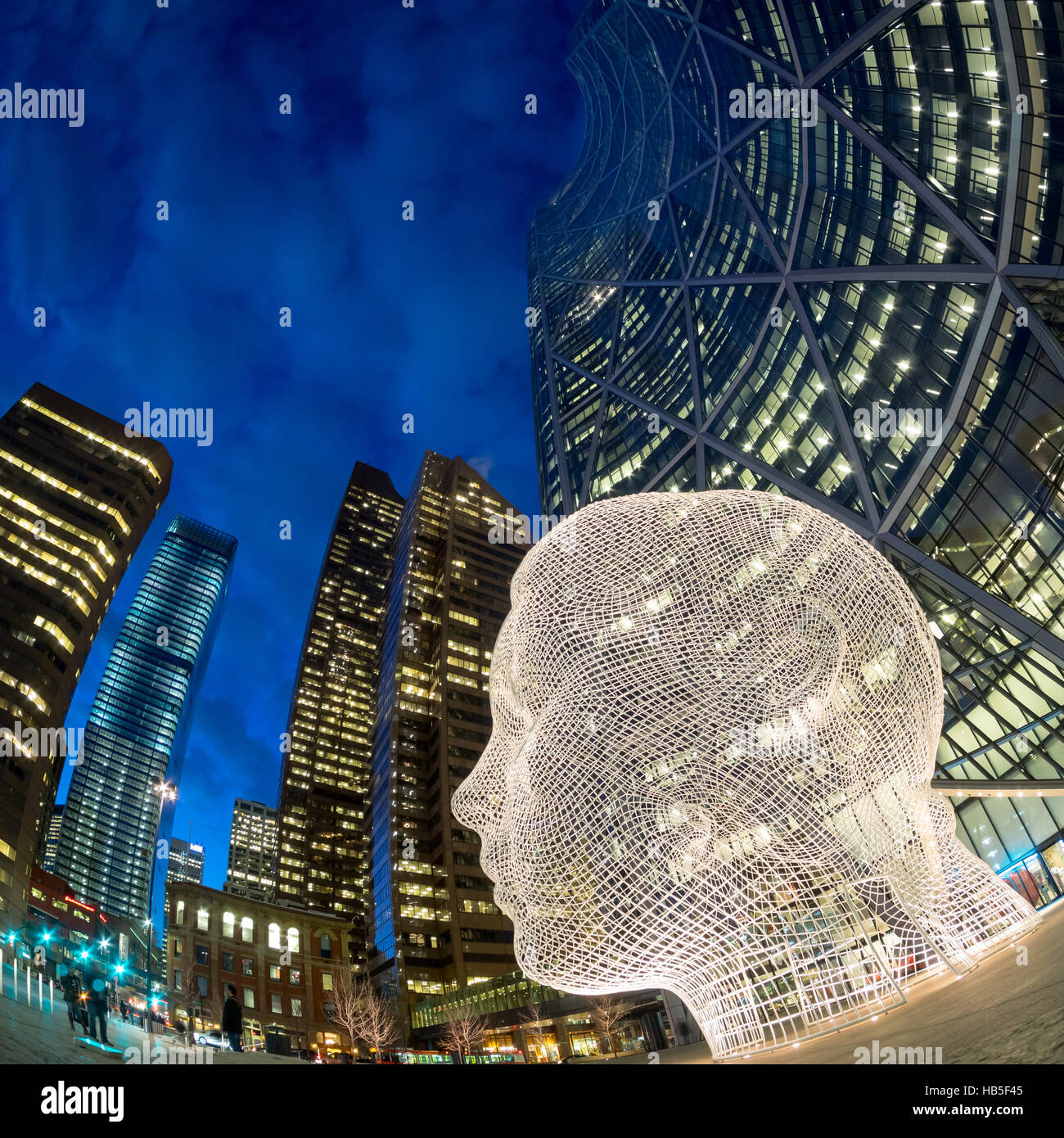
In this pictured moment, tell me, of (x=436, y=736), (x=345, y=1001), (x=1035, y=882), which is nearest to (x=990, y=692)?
(x=1035, y=882)

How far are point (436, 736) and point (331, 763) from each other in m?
64.2

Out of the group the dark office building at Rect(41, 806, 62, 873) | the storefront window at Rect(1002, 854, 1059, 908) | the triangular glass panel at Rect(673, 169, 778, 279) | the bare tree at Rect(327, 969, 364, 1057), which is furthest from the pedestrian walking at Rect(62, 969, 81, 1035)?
the dark office building at Rect(41, 806, 62, 873)

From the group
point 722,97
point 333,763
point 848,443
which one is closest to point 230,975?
point 848,443

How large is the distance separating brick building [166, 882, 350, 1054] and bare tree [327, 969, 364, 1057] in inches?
24.4

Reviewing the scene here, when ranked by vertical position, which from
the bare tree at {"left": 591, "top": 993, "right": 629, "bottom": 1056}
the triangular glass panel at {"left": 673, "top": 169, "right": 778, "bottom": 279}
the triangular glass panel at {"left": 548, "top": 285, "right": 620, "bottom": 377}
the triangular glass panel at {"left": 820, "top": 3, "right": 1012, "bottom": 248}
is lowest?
the bare tree at {"left": 591, "top": 993, "right": 629, "bottom": 1056}

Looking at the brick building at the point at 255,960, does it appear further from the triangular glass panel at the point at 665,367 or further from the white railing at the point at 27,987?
the triangular glass panel at the point at 665,367

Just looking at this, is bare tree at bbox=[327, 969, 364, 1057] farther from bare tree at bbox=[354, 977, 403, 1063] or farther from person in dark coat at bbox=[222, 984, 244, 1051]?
person in dark coat at bbox=[222, 984, 244, 1051]

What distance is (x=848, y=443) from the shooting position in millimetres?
31594

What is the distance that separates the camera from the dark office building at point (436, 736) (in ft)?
286

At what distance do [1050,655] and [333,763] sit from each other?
505ft

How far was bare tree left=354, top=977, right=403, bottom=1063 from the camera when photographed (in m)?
60.0

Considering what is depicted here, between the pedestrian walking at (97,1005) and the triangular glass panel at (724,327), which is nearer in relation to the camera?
the pedestrian walking at (97,1005)

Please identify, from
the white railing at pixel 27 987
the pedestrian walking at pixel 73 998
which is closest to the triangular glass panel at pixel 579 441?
the white railing at pixel 27 987

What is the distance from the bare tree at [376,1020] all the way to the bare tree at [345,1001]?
3.4 inches
